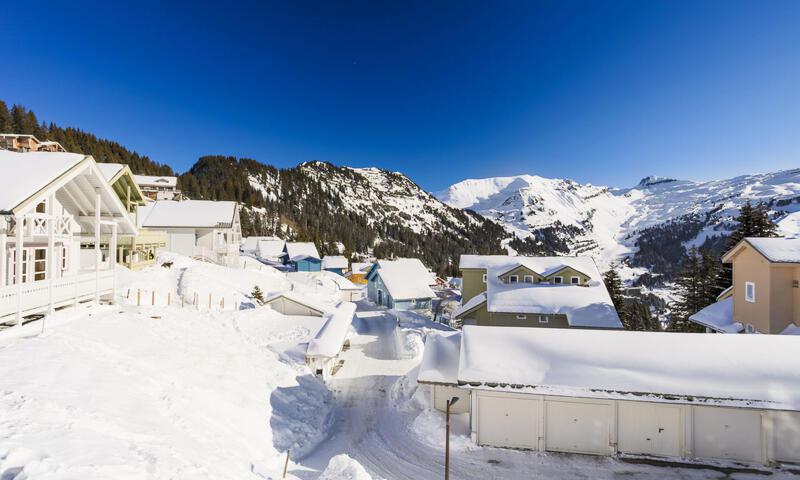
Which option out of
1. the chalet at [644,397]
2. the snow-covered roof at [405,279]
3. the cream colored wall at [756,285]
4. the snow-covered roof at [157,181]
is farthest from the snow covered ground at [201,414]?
the snow-covered roof at [157,181]

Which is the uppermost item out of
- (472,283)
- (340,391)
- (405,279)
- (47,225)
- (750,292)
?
(47,225)

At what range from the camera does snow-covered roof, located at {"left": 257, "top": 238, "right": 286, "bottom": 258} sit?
90.4 meters

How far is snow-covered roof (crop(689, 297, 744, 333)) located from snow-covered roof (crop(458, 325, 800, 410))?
983 centimetres

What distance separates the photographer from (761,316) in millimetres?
19500

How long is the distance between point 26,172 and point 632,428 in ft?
71.3

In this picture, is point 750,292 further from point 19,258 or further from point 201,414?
point 19,258

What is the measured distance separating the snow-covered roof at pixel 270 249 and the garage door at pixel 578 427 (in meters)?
84.0

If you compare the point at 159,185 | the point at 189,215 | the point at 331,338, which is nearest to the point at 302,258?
the point at 189,215

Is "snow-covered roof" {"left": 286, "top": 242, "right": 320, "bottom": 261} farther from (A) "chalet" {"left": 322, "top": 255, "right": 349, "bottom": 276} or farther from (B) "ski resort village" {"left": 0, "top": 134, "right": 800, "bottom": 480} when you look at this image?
(B) "ski resort village" {"left": 0, "top": 134, "right": 800, "bottom": 480}

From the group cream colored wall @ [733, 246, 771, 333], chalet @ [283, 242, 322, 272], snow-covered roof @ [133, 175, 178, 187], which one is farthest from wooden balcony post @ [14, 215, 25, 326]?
snow-covered roof @ [133, 175, 178, 187]

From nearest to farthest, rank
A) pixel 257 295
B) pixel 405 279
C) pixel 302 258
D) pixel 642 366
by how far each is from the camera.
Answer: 1. pixel 642 366
2. pixel 257 295
3. pixel 405 279
4. pixel 302 258

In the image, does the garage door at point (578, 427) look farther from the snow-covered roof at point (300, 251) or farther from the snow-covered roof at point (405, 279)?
the snow-covered roof at point (300, 251)

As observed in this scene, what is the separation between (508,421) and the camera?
12.4 metres

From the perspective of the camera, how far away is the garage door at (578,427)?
39.3 feet
